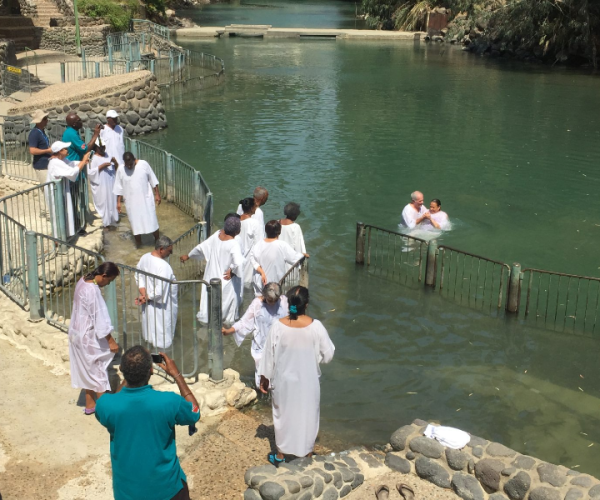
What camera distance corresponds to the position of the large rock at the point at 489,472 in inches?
274

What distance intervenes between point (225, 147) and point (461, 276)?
11.3 meters

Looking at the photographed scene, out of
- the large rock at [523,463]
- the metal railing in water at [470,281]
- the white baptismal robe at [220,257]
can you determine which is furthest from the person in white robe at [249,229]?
the large rock at [523,463]

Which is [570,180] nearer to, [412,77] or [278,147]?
[278,147]

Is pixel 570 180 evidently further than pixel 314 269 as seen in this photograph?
Yes

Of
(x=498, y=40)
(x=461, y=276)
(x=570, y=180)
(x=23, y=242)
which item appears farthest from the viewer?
(x=498, y=40)

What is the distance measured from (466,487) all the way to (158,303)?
4.27 m

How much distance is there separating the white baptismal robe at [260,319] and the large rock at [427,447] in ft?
5.94

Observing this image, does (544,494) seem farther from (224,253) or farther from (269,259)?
(224,253)

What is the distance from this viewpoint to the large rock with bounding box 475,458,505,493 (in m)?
6.96

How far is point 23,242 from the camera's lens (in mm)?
9914

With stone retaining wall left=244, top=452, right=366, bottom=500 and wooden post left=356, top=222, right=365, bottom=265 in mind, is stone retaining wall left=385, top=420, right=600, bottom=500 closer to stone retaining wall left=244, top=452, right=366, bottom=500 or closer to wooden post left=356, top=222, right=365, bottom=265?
stone retaining wall left=244, top=452, right=366, bottom=500

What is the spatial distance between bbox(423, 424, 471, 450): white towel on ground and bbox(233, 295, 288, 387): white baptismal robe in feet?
6.22

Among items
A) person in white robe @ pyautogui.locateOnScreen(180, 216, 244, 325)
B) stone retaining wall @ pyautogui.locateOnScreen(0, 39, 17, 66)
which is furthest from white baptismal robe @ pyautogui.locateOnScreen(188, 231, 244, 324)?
stone retaining wall @ pyautogui.locateOnScreen(0, 39, 17, 66)

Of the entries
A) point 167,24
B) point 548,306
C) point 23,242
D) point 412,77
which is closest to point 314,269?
point 548,306
